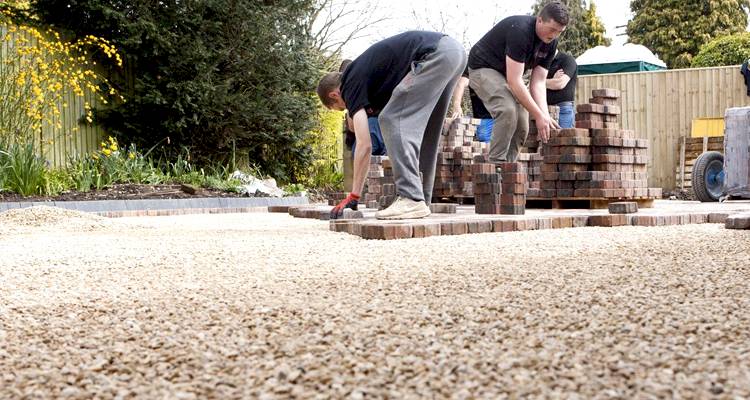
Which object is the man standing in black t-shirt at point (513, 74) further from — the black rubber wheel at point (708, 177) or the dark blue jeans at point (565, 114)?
the black rubber wheel at point (708, 177)

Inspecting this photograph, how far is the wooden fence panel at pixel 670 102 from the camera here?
13.0 meters

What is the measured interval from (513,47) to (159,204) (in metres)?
4.18

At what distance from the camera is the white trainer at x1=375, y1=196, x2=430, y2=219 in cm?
422

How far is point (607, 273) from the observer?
2.42 metres

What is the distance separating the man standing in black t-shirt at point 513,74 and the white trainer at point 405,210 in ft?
3.88

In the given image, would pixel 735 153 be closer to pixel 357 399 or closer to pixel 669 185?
pixel 669 185

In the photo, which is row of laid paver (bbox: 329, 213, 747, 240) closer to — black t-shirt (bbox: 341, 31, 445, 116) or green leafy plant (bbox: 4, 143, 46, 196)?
black t-shirt (bbox: 341, 31, 445, 116)

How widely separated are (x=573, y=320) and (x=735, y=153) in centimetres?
623

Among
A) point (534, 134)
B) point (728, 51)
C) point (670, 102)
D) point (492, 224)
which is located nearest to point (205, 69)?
point (534, 134)

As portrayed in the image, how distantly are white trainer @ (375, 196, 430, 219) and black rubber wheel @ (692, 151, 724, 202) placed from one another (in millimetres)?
4423

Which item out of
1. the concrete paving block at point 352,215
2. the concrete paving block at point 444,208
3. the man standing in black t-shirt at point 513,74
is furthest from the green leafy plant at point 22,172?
the man standing in black t-shirt at point 513,74

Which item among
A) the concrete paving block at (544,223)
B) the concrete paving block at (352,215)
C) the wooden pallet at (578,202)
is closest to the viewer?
the concrete paving block at (544,223)

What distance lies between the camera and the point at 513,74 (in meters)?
5.05

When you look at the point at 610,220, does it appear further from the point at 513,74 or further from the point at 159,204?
the point at 159,204
